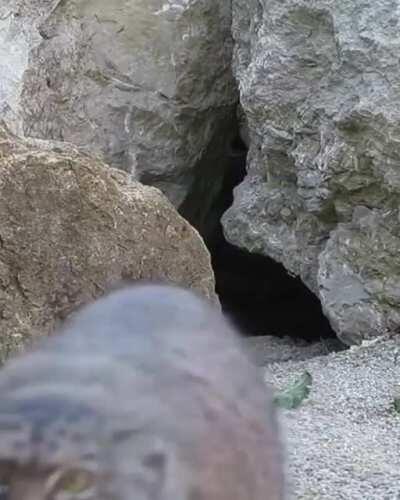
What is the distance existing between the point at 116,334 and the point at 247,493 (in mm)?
158

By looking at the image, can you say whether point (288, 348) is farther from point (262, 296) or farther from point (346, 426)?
point (346, 426)

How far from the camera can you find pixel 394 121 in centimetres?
349

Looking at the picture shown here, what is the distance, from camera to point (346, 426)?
3111 mm

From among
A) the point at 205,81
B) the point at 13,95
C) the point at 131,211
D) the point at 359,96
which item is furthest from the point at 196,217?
the point at 131,211

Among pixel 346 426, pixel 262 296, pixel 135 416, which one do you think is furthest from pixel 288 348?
pixel 135 416

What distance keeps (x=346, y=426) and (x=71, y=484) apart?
2.35 m

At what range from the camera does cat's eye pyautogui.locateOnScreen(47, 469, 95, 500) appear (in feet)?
2.67

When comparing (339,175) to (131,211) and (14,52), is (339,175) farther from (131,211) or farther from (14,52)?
(14,52)

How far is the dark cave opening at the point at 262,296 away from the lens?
17.0 ft

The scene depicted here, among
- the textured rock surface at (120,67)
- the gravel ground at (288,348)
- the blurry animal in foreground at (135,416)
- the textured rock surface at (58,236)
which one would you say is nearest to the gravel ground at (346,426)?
the gravel ground at (288,348)

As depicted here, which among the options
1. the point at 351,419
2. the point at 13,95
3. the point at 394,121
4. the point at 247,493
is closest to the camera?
the point at 247,493

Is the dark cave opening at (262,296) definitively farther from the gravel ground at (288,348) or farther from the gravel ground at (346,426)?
the gravel ground at (346,426)

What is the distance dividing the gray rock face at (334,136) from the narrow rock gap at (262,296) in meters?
1.13

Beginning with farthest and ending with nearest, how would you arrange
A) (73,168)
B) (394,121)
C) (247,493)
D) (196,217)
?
(196,217)
(394,121)
(73,168)
(247,493)
